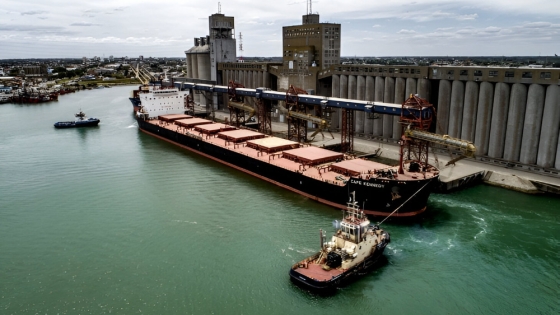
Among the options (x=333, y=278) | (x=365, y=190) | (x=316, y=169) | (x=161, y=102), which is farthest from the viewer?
(x=161, y=102)

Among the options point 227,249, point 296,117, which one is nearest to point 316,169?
point 227,249

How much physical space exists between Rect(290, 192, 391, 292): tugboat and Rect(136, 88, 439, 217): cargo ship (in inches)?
235

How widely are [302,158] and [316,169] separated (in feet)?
8.88

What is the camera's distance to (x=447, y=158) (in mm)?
37719

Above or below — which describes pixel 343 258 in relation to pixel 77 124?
below

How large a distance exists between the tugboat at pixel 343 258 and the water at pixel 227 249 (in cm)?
62

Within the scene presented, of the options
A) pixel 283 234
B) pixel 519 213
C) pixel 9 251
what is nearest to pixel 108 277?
pixel 9 251

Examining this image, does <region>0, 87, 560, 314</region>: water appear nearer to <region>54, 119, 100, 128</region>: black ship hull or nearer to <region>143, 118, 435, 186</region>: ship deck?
<region>143, 118, 435, 186</region>: ship deck

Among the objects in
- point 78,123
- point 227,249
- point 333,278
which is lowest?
point 227,249

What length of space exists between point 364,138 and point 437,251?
26.5m

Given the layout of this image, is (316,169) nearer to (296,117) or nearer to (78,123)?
(296,117)

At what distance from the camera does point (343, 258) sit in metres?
19.8

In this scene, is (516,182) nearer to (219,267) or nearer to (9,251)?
(219,267)

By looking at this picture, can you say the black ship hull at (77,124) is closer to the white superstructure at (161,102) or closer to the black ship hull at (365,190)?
the white superstructure at (161,102)
